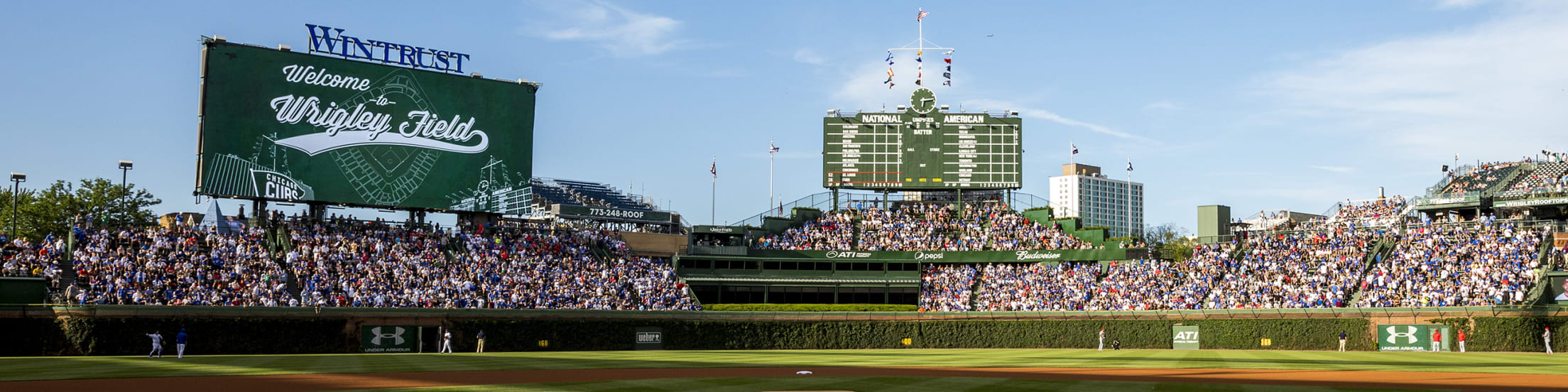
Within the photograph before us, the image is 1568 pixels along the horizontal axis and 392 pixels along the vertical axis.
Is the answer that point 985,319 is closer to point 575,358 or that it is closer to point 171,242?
point 575,358

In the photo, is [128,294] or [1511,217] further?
[1511,217]

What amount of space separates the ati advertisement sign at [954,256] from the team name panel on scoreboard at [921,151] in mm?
5358

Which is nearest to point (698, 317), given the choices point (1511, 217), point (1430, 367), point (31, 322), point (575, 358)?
point (575, 358)

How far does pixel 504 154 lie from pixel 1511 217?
173ft

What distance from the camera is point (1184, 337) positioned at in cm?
5450

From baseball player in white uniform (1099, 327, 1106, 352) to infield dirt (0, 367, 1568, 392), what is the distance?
21.1 m

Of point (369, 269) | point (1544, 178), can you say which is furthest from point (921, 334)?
point (1544, 178)

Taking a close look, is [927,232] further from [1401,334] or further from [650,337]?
[1401,334]

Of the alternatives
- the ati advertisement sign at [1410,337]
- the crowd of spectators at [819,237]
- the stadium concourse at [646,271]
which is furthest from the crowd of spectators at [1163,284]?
the crowd of spectators at [819,237]

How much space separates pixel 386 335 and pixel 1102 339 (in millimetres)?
32583

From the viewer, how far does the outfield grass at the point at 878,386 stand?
24.0 metres

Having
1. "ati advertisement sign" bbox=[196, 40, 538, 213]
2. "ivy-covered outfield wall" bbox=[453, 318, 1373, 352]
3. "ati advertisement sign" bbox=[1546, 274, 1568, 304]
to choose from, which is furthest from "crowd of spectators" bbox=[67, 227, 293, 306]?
"ati advertisement sign" bbox=[1546, 274, 1568, 304]

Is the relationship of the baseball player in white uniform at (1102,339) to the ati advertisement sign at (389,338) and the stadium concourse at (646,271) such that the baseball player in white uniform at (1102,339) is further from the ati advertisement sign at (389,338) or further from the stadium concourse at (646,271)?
the ati advertisement sign at (389,338)

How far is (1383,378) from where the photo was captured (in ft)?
92.5
